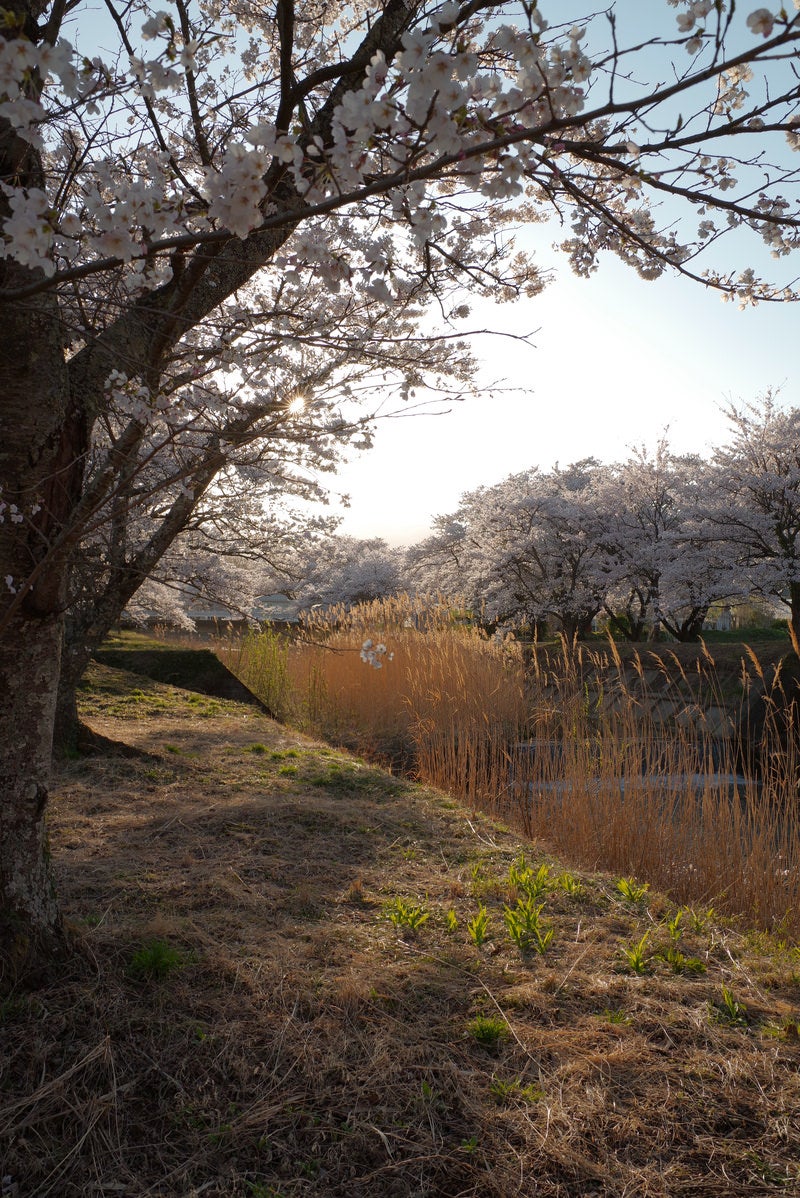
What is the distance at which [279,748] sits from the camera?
216 inches

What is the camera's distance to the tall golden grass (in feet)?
10.9

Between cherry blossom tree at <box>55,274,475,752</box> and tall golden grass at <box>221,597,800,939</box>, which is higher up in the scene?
cherry blossom tree at <box>55,274,475,752</box>

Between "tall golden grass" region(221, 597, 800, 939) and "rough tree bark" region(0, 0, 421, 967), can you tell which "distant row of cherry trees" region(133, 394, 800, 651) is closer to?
"tall golden grass" region(221, 597, 800, 939)

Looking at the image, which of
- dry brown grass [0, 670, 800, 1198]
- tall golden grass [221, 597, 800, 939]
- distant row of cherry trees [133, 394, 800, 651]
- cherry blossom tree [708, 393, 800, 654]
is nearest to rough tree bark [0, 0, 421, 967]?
dry brown grass [0, 670, 800, 1198]

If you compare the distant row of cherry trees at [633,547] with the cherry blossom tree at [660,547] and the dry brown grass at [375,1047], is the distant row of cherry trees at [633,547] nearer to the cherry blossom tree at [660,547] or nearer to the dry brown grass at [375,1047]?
the cherry blossom tree at [660,547]

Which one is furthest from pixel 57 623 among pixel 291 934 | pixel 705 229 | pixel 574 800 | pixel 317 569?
pixel 317 569

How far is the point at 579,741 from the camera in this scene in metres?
4.33

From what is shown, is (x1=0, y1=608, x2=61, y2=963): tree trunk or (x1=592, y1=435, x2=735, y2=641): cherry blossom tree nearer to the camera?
(x1=0, y1=608, x2=61, y2=963): tree trunk

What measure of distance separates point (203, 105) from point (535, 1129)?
3.29 meters

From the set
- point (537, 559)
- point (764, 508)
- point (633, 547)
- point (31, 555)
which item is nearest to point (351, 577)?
point (537, 559)

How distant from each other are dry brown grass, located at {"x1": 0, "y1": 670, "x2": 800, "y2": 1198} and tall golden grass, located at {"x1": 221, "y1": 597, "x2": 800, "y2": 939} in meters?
0.60

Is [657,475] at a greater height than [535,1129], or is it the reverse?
[657,475]

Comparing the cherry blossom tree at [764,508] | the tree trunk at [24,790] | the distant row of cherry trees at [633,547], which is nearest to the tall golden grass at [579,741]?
the tree trunk at [24,790]

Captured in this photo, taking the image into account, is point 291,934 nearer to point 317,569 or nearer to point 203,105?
point 203,105
